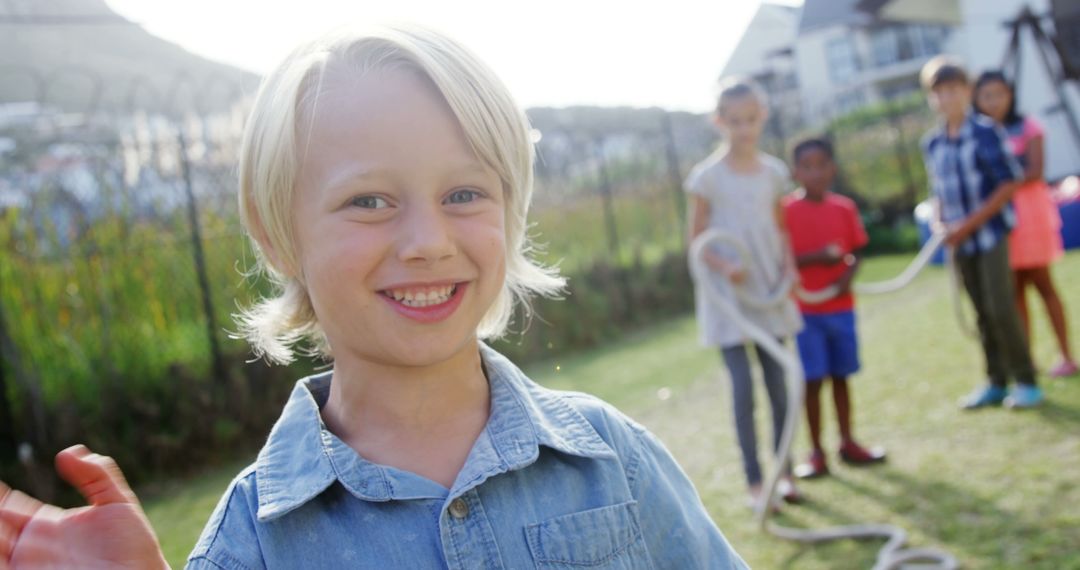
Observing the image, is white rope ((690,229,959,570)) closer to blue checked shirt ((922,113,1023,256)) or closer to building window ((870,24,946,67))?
blue checked shirt ((922,113,1023,256))

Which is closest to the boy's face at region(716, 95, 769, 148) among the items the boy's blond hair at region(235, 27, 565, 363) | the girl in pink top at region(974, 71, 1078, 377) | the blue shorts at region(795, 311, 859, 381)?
the blue shorts at region(795, 311, 859, 381)

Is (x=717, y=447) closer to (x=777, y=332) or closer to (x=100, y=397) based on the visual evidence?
(x=777, y=332)

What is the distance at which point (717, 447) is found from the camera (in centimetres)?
507

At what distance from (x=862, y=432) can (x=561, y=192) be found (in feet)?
19.9

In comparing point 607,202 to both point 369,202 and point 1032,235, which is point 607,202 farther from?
point 369,202

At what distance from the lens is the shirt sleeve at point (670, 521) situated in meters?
1.33

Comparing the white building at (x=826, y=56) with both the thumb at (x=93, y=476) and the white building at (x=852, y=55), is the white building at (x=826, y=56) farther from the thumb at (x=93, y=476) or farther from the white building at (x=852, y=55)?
the thumb at (x=93, y=476)

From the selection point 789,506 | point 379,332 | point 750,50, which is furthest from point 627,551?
point 750,50

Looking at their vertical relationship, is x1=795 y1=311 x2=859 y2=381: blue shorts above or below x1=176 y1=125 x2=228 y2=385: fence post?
below

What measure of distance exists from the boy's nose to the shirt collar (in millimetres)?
237

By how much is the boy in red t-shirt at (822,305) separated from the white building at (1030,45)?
7.40m

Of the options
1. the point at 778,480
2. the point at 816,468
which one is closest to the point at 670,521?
the point at 778,480

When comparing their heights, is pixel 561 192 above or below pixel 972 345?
above

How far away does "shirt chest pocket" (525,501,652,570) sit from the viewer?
1.25 m
